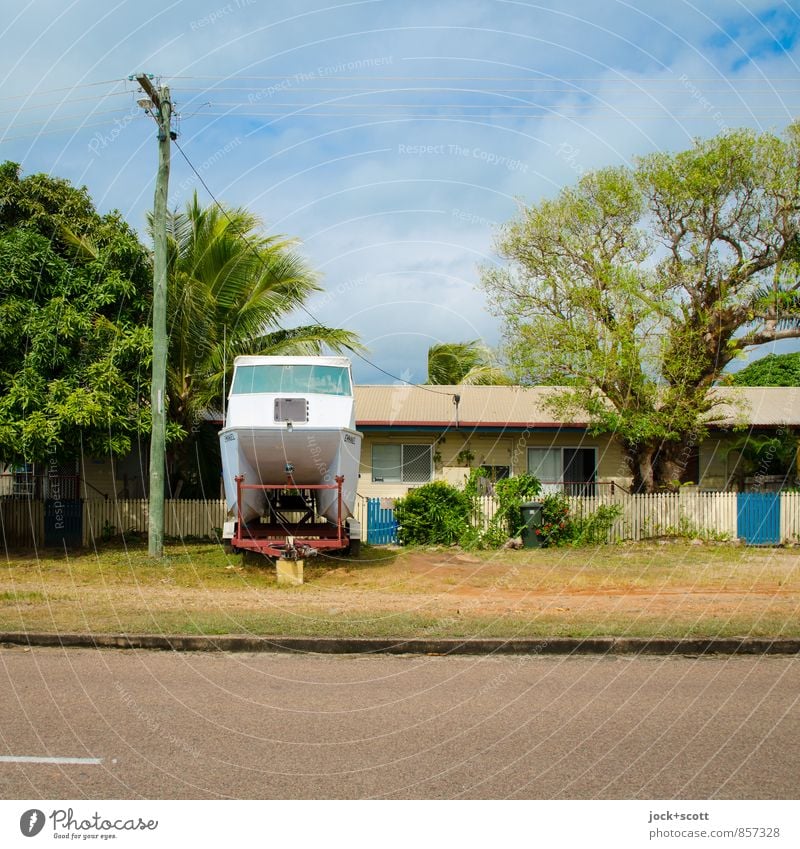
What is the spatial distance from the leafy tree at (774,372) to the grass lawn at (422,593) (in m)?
24.7

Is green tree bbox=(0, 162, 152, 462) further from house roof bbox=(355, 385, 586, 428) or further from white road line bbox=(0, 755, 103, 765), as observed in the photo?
white road line bbox=(0, 755, 103, 765)

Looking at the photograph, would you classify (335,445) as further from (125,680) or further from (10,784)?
(10,784)

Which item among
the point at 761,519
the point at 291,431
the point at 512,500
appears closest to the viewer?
the point at 291,431

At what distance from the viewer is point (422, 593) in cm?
1377

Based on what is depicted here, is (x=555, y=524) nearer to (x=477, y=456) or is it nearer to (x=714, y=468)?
(x=477, y=456)

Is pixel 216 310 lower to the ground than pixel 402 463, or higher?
higher

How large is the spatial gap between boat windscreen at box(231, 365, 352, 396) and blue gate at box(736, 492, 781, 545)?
37.7ft

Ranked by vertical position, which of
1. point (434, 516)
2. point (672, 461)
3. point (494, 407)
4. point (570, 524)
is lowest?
point (570, 524)

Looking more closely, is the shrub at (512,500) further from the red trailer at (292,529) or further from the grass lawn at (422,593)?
the red trailer at (292,529)

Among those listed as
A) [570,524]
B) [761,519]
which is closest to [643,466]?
[761,519]

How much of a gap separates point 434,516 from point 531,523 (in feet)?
7.53

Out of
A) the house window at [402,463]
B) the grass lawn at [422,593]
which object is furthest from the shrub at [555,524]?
the house window at [402,463]

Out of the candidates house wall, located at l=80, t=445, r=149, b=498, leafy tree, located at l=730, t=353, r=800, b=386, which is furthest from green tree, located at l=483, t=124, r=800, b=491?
leafy tree, located at l=730, t=353, r=800, b=386

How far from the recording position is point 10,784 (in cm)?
516
